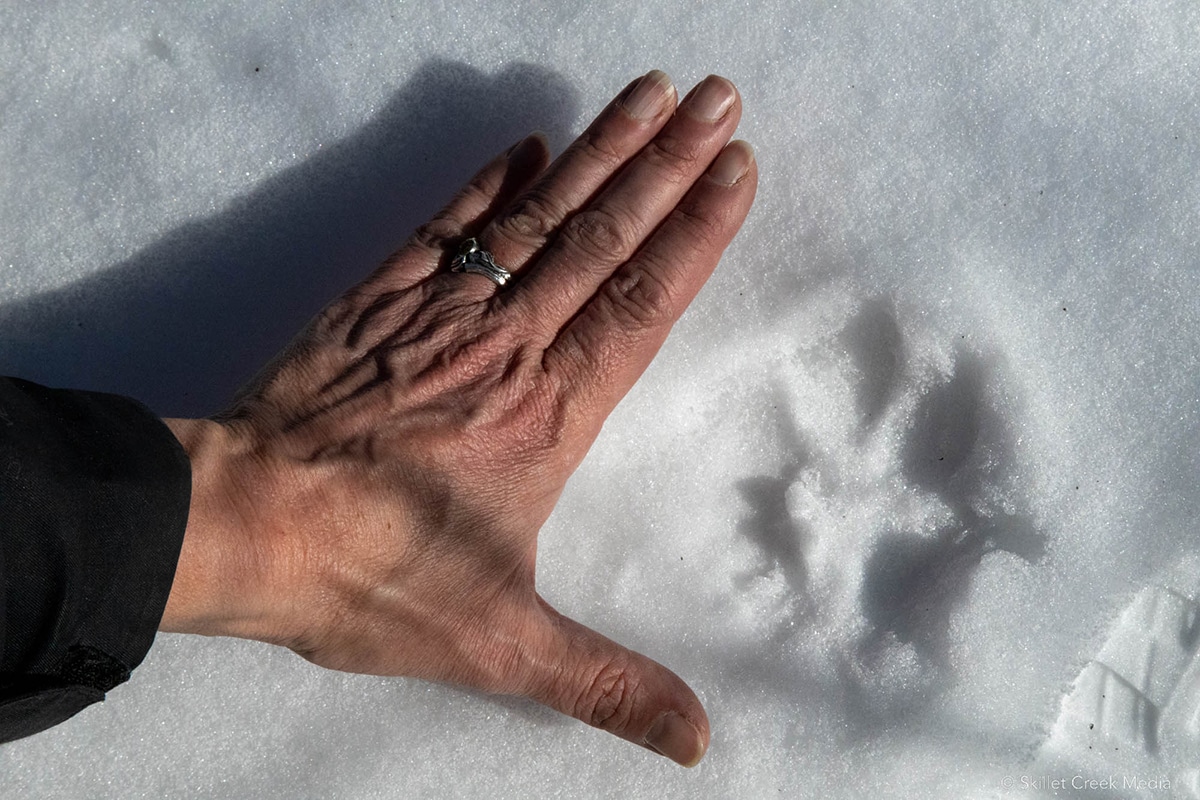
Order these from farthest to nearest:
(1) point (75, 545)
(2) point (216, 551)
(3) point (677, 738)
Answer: (3) point (677, 738) < (2) point (216, 551) < (1) point (75, 545)

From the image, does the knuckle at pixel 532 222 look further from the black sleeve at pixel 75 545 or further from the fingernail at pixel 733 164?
the black sleeve at pixel 75 545

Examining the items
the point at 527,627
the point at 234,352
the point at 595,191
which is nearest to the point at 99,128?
the point at 234,352

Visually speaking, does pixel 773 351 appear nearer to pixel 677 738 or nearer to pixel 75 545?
pixel 677 738

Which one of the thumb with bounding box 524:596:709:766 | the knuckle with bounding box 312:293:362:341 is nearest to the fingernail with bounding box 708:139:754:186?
the knuckle with bounding box 312:293:362:341

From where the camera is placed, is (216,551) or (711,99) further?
(711,99)

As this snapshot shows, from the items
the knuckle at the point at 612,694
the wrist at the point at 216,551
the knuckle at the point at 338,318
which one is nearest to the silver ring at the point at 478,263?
the knuckle at the point at 338,318

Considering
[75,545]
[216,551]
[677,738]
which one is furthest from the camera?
[677,738]

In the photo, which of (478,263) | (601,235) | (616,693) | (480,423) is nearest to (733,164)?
(601,235)

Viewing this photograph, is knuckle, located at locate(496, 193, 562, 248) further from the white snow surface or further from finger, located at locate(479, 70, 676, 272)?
the white snow surface
